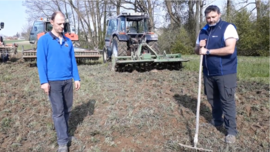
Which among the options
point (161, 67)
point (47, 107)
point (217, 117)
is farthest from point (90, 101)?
point (161, 67)

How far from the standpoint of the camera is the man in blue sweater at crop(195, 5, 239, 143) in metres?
3.13

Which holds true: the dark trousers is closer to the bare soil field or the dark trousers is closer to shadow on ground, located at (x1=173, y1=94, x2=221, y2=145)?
the bare soil field

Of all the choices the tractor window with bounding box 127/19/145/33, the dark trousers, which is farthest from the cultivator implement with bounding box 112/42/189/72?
the dark trousers

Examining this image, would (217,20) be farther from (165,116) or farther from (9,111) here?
(9,111)

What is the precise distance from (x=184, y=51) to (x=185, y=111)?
1621 centimetres

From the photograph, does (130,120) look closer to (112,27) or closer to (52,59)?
(52,59)

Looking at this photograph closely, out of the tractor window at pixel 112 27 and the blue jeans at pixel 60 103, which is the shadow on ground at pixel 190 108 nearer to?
the blue jeans at pixel 60 103

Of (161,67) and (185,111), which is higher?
(161,67)

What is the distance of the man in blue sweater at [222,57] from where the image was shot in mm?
3131

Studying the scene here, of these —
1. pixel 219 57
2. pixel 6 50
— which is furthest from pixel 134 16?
pixel 219 57

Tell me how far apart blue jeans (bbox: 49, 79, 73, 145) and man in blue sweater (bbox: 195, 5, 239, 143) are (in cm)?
180

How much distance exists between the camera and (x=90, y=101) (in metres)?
5.06

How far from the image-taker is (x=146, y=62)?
845 centimetres

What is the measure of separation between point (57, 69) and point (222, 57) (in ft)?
6.80
